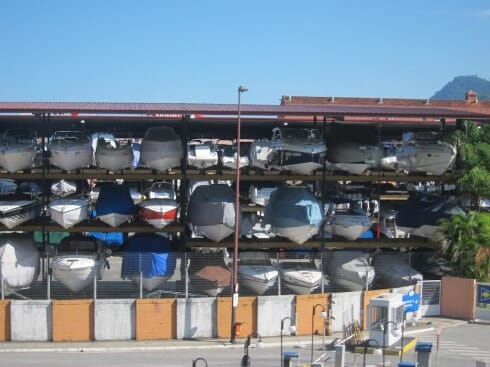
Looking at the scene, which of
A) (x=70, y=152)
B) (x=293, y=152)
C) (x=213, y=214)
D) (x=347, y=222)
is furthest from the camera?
(x=347, y=222)

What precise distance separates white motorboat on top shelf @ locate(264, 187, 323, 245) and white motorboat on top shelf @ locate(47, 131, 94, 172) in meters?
7.58

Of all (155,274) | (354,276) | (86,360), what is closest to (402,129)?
(354,276)

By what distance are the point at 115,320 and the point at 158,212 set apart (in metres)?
4.78

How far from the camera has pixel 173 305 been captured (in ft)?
82.5

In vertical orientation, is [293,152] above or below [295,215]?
above

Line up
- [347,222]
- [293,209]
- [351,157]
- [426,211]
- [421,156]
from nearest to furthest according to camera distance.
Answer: [293,209], [347,222], [351,157], [421,156], [426,211]

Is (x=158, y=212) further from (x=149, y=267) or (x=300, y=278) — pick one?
(x=300, y=278)

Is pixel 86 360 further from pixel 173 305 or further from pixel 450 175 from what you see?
pixel 450 175

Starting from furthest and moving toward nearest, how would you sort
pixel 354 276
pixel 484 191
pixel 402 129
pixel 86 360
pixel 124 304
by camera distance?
1. pixel 402 129
2. pixel 484 191
3. pixel 354 276
4. pixel 124 304
5. pixel 86 360

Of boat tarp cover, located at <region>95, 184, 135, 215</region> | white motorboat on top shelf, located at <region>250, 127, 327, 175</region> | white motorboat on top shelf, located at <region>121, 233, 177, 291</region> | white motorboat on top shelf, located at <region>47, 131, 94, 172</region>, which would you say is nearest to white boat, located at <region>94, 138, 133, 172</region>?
white motorboat on top shelf, located at <region>47, 131, 94, 172</region>

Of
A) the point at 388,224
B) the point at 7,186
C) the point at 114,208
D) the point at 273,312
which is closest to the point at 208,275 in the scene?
the point at 273,312

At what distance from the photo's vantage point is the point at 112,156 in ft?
93.5

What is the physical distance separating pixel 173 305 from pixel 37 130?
11712 mm

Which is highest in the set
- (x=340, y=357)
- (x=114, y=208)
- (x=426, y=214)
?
(x=114, y=208)
